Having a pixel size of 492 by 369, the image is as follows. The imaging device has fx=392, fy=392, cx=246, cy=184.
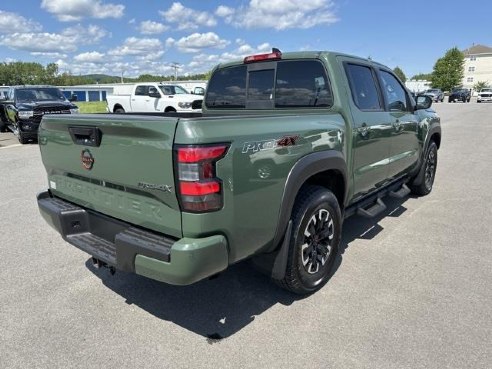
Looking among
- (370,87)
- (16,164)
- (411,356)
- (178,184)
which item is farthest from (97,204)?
(16,164)

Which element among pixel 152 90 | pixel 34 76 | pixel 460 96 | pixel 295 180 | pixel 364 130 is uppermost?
pixel 34 76

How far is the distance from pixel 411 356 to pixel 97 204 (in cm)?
235

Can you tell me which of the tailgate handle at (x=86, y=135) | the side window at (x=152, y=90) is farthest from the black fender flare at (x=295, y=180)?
the side window at (x=152, y=90)

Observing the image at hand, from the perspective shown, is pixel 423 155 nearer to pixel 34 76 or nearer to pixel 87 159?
pixel 87 159

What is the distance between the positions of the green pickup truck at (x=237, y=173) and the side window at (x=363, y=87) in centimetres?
1

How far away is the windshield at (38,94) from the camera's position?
43.2 ft

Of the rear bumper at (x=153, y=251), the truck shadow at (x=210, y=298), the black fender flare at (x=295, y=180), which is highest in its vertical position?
the black fender flare at (x=295, y=180)

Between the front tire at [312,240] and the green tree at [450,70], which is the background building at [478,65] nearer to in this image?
the green tree at [450,70]

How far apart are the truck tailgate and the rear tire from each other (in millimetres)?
4788

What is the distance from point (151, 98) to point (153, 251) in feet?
53.0

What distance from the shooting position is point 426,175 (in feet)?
20.4

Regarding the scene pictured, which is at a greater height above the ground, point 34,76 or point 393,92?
point 34,76

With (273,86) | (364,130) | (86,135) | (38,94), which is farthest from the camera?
(38,94)

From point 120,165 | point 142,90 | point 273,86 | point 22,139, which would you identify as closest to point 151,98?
point 142,90
